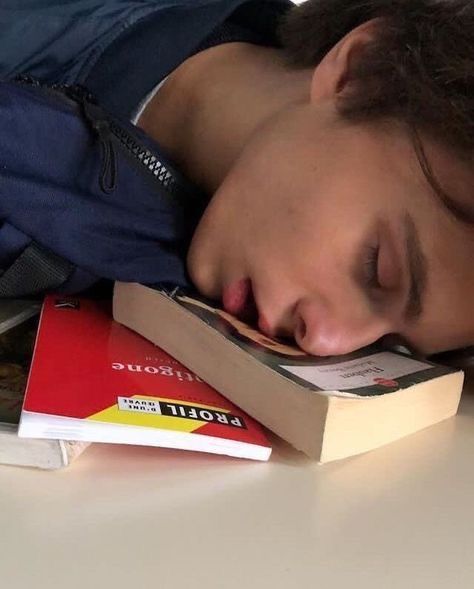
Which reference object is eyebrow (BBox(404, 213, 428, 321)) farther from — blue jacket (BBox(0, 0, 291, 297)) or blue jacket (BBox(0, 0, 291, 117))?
blue jacket (BBox(0, 0, 291, 117))

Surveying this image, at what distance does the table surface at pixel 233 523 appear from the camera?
374mm

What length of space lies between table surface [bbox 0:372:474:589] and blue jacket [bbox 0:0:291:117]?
39 cm

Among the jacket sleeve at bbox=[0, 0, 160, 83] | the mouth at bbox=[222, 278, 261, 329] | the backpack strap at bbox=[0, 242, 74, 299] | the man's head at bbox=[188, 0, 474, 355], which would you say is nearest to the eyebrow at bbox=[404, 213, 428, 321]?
the man's head at bbox=[188, 0, 474, 355]

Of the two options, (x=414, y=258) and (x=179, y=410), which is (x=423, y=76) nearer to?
(x=414, y=258)

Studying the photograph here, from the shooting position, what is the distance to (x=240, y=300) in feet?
2.08

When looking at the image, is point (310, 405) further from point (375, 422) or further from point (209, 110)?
point (209, 110)

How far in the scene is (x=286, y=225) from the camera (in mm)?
616

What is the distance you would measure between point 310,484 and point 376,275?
18 cm

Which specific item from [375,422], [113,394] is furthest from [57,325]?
[375,422]

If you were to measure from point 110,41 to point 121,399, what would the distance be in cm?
42

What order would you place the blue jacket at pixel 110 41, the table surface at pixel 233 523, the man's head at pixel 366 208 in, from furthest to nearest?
the blue jacket at pixel 110 41, the man's head at pixel 366 208, the table surface at pixel 233 523

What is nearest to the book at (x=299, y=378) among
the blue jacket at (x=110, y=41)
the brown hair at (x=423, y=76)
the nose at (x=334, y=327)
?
the nose at (x=334, y=327)

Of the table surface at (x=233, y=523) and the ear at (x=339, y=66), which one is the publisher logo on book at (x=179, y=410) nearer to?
the table surface at (x=233, y=523)

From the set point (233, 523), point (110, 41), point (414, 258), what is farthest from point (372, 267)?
point (110, 41)
